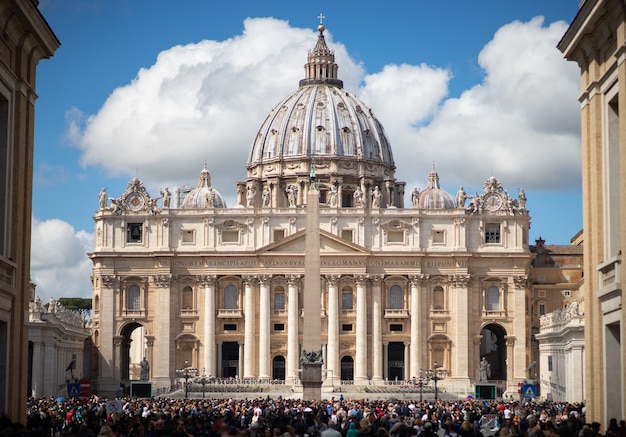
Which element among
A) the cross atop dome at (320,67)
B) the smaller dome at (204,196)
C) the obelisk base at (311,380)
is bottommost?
the obelisk base at (311,380)

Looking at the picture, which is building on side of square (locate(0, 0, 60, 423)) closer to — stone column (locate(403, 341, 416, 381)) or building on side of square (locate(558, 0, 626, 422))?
building on side of square (locate(558, 0, 626, 422))

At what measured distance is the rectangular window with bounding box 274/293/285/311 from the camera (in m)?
123

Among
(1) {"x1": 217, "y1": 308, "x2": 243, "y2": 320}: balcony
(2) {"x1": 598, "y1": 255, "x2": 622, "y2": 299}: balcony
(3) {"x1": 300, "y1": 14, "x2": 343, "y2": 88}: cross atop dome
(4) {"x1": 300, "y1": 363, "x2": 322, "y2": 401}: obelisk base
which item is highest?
(3) {"x1": 300, "y1": 14, "x2": 343, "y2": 88}: cross atop dome

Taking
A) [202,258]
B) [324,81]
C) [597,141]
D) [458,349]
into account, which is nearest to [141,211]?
[202,258]

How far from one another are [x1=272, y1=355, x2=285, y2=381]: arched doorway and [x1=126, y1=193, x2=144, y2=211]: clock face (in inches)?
717

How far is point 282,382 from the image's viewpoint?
Result: 373 ft

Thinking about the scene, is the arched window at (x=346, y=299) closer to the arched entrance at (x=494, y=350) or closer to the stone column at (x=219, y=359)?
the stone column at (x=219, y=359)

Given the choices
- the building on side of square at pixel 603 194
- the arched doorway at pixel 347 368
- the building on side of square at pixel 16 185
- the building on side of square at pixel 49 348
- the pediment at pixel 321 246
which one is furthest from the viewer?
the arched doorway at pixel 347 368

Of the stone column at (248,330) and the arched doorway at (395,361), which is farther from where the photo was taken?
the arched doorway at (395,361)

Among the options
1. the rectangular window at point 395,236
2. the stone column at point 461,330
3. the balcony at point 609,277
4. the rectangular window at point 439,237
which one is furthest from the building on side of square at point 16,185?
the rectangular window at point 439,237

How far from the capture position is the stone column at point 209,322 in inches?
4749

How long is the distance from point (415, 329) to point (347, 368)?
23.3 ft

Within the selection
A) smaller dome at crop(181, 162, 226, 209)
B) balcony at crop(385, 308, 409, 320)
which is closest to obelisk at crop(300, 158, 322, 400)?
balcony at crop(385, 308, 409, 320)

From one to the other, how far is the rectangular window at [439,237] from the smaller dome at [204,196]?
24.3 metres
